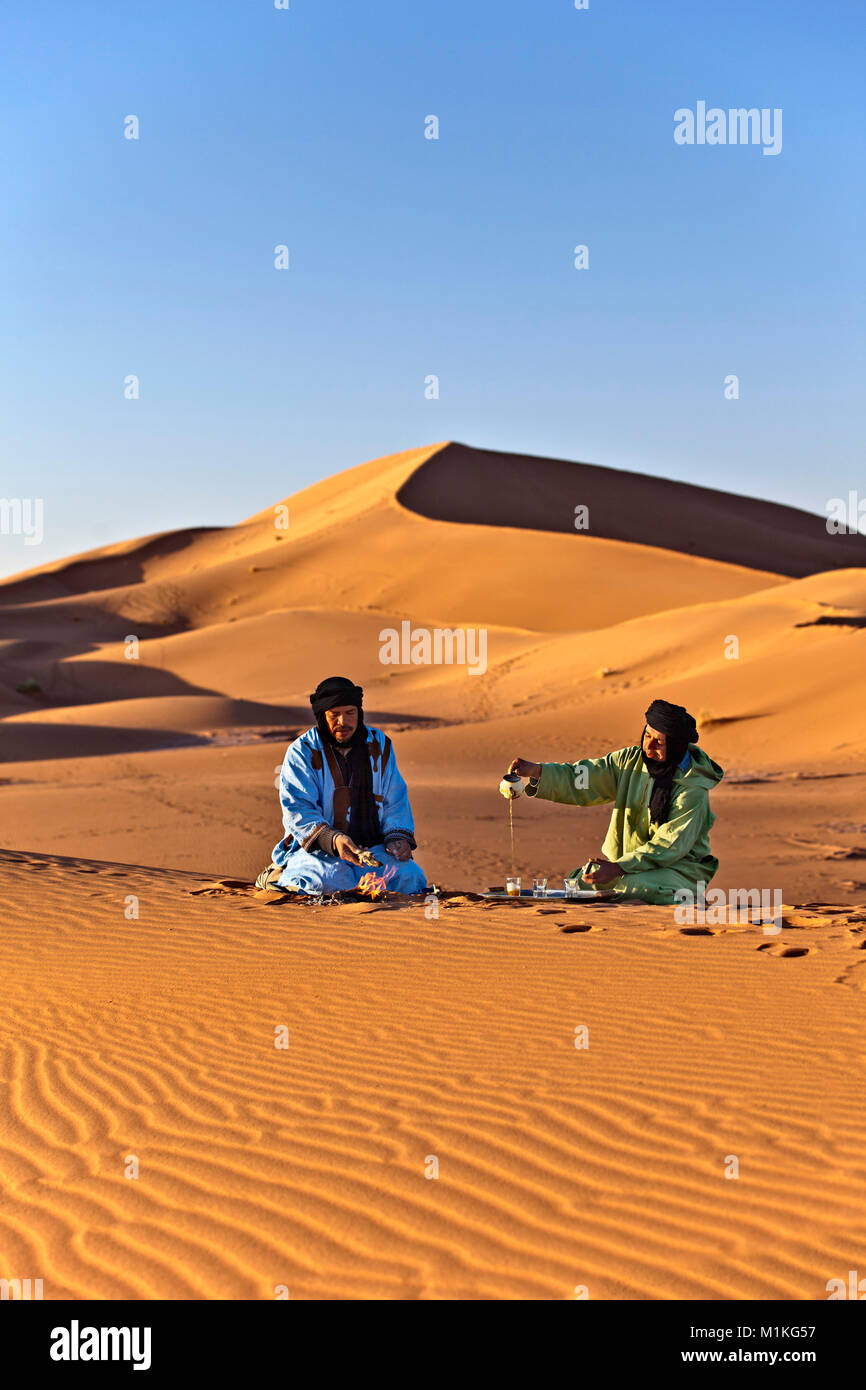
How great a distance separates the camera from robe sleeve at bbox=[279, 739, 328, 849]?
8.27 m

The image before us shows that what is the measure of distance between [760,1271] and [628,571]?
154ft

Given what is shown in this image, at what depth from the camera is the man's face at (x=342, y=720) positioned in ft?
26.7

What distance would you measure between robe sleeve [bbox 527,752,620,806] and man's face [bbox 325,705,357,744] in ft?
3.73

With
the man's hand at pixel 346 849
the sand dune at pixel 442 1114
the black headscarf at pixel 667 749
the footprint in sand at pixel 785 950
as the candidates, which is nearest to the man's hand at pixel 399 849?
the man's hand at pixel 346 849

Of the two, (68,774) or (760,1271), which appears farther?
(68,774)

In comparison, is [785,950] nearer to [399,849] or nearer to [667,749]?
[667,749]

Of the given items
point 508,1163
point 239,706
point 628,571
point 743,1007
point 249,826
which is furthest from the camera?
point 628,571

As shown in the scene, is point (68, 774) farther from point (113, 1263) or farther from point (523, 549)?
point (523, 549)

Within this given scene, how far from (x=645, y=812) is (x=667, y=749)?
1.58 feet

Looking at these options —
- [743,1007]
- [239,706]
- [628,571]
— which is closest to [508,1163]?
[743,1007]

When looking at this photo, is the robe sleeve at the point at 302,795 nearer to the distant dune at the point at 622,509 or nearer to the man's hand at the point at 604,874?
the man's hand at the point at 604,874
